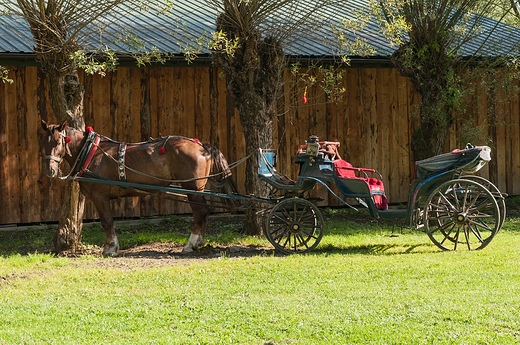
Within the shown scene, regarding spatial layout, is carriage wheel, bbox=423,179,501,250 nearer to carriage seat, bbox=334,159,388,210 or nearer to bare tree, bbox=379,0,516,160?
carriage seat, bbox=334,159,388,210

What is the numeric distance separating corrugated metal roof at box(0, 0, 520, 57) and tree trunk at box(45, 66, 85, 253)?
4.55ft

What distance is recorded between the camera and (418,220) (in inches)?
295

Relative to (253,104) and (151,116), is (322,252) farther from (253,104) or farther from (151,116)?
(151,116)

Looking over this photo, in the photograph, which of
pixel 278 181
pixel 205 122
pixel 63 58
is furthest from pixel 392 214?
pixel 63 58

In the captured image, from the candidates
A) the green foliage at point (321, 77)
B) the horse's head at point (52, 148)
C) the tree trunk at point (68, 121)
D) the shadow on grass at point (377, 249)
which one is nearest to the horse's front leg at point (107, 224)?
the tree trunk at point (68, 121)

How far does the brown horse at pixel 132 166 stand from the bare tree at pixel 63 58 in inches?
23.4

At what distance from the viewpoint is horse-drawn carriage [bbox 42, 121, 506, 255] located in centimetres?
715

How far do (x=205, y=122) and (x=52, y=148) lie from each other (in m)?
4.35

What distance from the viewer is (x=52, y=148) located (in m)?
7.31

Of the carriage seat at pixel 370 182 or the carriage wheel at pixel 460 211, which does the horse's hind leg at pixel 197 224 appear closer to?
the carriage seat at pixel 370 182

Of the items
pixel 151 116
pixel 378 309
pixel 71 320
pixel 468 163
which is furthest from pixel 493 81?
pixel 71 320

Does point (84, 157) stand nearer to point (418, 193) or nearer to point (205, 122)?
point (205, 122)

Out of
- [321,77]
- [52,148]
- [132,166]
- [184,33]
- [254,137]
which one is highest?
[184,33]

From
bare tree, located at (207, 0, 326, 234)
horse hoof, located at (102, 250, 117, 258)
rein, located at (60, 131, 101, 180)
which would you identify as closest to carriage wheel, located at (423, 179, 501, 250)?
bare tree, located at (207, 0, 326, 234)
